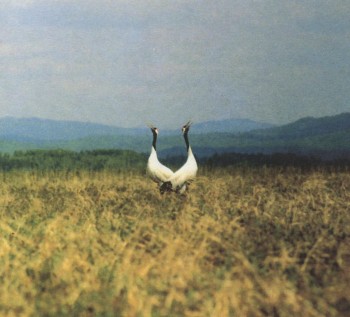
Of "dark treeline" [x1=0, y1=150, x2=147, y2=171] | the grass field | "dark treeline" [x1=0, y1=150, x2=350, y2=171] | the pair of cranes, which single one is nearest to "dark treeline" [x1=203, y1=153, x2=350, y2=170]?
"dark treeline" [x1=0, y1=150, x2=350, y2=171]

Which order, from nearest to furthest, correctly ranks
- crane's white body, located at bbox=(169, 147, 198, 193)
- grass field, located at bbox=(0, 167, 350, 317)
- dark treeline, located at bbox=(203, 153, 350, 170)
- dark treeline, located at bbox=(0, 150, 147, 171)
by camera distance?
grass field, located at bbox=(0, 167, 350, 317), crane's white body, located at bbox=(169, 147, 198, 193), dark treeline, located at bbox=(203, 153, 350, 170), dark treeline, located at bbox=(0, 150, 147, 171)

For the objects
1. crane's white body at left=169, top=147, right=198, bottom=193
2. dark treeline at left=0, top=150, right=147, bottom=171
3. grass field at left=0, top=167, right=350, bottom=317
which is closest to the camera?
grass field at left=0, top=167, right=350, bottom=317

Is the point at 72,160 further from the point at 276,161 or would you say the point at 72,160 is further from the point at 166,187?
the point at 166,187

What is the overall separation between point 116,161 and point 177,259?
16.4 metres

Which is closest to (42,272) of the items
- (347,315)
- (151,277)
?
(151,277)

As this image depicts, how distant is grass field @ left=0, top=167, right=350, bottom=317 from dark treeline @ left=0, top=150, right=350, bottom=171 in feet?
27.8

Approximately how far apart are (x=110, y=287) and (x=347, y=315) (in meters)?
1.97

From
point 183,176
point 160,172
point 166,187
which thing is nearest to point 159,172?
point 160,172

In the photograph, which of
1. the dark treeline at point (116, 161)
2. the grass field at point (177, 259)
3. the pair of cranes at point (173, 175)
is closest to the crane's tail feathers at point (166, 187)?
the pair of cranes at point (173, 175)

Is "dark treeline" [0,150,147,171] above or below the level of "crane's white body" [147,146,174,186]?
below

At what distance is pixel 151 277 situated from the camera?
22.9 ft

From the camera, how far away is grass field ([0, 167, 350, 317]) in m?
6.29

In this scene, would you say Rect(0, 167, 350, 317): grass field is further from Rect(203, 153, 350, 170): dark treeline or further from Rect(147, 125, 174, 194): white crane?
Rect(203, 153, 350, 170): dark treeline

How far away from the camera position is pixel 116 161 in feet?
76.9
